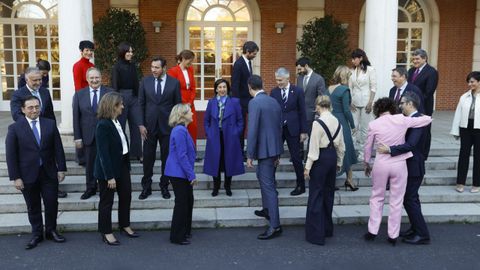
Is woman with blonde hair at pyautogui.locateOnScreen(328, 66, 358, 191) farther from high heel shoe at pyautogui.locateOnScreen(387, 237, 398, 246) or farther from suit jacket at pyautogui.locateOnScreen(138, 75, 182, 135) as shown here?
suit jacket at pyautogui.locateOnScreen(138, 75, 182, 135)

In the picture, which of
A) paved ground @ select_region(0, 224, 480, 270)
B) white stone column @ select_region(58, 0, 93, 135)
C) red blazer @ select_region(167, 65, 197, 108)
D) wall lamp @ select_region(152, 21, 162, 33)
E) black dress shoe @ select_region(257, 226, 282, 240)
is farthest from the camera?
wall lamp @ select_region(152, 21, 162, 33)

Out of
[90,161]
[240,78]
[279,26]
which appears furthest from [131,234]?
[279,26]

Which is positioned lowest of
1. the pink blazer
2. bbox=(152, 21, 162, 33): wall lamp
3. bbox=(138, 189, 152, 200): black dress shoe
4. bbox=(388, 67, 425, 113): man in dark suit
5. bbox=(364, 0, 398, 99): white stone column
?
bbox=(138, 189, 152, 200): black dress shoe

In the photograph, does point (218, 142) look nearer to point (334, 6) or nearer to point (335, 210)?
point (335, 210)

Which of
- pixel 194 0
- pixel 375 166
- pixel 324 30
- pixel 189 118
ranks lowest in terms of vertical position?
pixel 375 166

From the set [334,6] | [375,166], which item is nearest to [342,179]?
[375,166]

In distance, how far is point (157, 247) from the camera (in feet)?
16.6

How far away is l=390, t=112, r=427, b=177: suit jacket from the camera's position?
487cm

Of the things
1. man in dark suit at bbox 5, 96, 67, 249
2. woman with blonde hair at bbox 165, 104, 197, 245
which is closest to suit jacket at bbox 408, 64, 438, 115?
woman with blonde hair at bbox 165, 104, 197, 245

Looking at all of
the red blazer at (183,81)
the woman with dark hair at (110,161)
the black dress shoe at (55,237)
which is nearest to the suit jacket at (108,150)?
the woman with dark hair at (110,161)

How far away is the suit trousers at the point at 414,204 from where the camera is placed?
16.7 feet

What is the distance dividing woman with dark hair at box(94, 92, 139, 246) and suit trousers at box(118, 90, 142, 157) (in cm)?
131

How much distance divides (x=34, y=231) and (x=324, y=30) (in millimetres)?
10062

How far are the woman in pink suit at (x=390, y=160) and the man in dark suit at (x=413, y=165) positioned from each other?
3.0 inches
